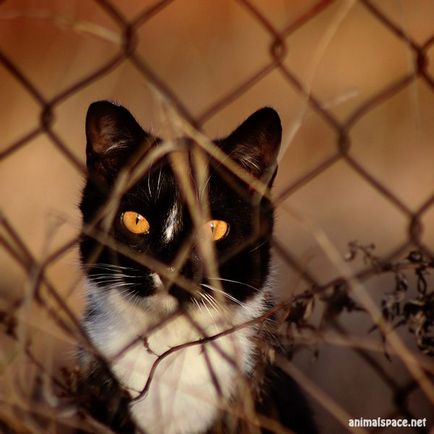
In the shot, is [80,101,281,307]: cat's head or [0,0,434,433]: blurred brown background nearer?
[80,101,281,307]: cat's head

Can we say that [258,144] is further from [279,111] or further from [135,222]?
[279,111]

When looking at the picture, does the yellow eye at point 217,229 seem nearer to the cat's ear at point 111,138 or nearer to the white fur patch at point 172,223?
the white fur patch at point 172,223

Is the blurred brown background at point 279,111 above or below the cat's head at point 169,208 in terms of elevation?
above

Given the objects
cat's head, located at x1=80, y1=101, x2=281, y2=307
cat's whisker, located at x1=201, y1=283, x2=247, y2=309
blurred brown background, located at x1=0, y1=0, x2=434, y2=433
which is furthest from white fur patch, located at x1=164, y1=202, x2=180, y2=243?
blurred brown background, located at x1=0, y1=0, x2=434, y2=433

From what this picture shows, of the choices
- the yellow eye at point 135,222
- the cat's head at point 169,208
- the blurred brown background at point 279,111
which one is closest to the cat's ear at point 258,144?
the cat's head at point 169,208

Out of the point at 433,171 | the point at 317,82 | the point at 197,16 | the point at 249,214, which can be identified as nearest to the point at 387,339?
the point at 249,214

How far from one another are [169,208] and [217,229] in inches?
4.2

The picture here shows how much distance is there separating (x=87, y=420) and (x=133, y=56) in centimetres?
62

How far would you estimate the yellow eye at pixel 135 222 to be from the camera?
1623 mm

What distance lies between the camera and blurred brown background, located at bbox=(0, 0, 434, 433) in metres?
2.34

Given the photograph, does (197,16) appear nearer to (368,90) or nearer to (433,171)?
(368,90)

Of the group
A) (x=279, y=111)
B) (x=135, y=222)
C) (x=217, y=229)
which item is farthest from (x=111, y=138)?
(x=279, y=111)

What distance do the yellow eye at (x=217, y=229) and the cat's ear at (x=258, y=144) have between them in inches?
4.9

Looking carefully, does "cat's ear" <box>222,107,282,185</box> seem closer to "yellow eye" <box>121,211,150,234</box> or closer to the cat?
the cat
